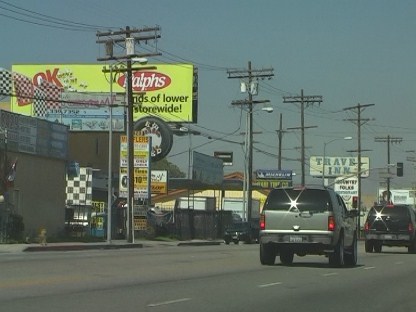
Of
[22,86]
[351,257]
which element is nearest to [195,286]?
[351,257]

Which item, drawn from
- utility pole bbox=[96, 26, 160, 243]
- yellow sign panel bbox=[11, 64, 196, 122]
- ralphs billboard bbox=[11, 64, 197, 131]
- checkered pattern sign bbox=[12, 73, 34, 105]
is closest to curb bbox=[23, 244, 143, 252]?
utility pole bbox=[96, 26, 160, 243]

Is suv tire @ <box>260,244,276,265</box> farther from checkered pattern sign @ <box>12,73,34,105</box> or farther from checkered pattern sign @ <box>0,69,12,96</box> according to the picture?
checkered pattern sign @ <box>12,73,34,105</box>

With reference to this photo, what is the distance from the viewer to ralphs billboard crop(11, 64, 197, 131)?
61.6m

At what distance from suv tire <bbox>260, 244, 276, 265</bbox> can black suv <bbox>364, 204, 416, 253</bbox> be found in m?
11.2

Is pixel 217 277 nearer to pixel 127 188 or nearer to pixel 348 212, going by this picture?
pixel 348 212

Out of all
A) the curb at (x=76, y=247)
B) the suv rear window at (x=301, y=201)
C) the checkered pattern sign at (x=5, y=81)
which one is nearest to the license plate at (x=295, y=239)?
the suv rear window at (x=301, y=201)

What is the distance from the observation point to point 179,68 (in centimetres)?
6512

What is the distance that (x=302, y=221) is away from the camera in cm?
2166

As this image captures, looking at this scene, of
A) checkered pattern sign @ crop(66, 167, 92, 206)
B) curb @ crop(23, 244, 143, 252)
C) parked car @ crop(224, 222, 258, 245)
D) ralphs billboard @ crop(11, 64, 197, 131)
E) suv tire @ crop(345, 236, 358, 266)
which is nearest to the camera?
suv tire @ crop(345, 236, 358, 266)

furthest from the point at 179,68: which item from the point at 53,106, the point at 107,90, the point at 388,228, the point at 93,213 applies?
the point at 388,228

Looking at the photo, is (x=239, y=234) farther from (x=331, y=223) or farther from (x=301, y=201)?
(x=331, y=223)

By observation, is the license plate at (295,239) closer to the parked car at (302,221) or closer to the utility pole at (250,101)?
the parked car at (302,221)

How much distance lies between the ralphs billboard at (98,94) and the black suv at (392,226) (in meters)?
29.9

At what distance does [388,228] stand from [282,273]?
1408 centimetres
